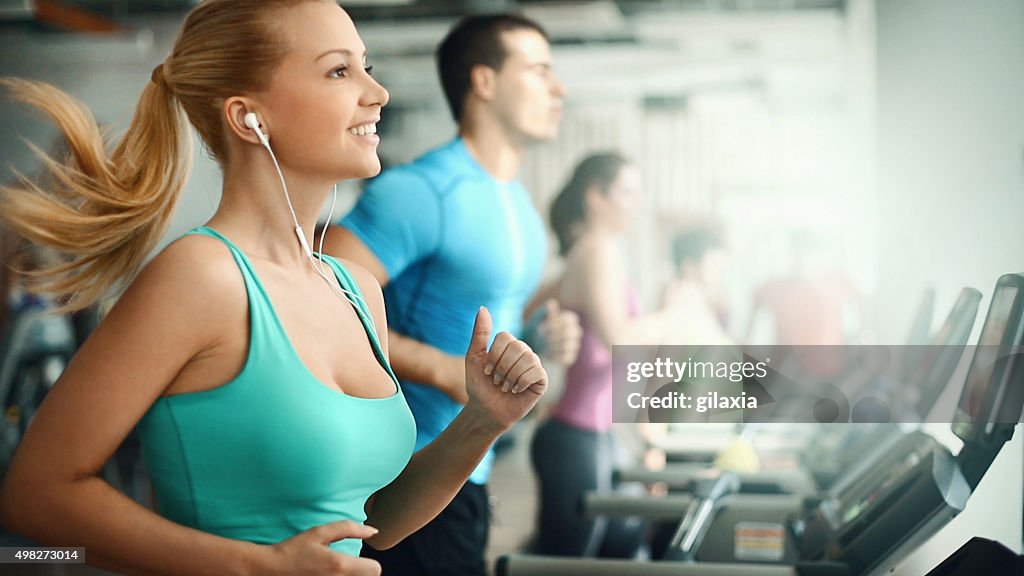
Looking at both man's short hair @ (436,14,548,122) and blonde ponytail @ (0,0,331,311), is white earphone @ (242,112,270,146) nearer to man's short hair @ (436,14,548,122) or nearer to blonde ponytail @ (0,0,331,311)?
blonde ponytail @ (0,0,331,311)

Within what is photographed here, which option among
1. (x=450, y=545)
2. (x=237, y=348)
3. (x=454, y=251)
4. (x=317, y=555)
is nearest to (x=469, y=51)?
(x=454, y=251)

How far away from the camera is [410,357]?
1.96 meters

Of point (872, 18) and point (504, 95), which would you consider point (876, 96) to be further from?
point (504, 95)

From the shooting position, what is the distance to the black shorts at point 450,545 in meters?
1.93

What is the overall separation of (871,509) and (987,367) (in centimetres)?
46

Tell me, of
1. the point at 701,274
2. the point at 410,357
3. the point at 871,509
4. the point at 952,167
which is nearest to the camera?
the point at 871,509

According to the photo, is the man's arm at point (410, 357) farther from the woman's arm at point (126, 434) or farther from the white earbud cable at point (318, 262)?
the woman's arm at point (126, 434)

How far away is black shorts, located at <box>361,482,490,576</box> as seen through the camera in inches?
75.9

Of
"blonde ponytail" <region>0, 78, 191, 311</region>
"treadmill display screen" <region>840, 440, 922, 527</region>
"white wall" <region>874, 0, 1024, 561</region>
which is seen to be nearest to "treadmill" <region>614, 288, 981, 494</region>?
"white wall" <region>874, 0, 1024, 561</region>

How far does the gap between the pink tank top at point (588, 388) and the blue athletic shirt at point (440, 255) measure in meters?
0.88

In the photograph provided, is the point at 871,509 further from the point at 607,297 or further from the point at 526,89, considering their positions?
the point at 607,297

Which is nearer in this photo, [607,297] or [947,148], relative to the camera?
[947,148]

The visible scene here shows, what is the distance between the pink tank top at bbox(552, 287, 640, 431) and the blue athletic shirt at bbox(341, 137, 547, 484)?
2.90 ft

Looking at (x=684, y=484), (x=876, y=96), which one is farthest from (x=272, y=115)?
(x=876, y=96)
